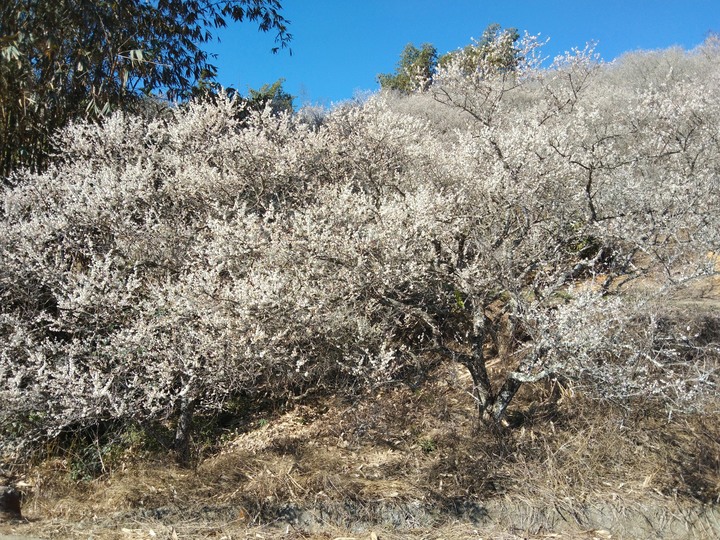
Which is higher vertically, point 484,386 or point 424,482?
point 484,386

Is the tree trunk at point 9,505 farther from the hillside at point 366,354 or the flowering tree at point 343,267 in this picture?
the flowering tree at point 343,267

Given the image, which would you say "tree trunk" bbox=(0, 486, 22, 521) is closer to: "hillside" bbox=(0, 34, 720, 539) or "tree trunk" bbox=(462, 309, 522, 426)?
"hillside" bbox=(0, 34, 720, 539)

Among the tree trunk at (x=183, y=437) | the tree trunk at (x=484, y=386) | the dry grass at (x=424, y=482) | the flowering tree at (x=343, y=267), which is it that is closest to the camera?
the dry grass at (x=424, y=482)

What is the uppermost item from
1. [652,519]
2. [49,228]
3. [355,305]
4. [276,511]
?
[49,228]

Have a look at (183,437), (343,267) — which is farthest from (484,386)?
(183,437)

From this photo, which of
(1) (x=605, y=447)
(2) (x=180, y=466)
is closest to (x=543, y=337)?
(1) (x=605, y=447)

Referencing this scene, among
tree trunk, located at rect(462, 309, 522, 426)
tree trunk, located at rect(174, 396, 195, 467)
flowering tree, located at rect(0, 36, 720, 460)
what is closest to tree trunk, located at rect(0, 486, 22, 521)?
flowering tree, located at rect(0, 36, 720, 460)

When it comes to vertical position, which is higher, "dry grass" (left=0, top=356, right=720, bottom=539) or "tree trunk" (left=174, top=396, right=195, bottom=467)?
"tree trunk" (left=174, top=396, right=195, bottom=467)

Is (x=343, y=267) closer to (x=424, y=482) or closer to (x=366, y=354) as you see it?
(x=366, y=354)

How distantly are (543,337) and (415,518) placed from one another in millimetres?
1485

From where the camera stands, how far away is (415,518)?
3.71 meters

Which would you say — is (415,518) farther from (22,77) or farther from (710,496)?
(22,77)

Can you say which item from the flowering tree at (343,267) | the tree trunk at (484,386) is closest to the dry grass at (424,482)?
the tree trunk at (484,386)

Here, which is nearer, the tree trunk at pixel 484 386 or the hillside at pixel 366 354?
the hillside at pixel 366 354
